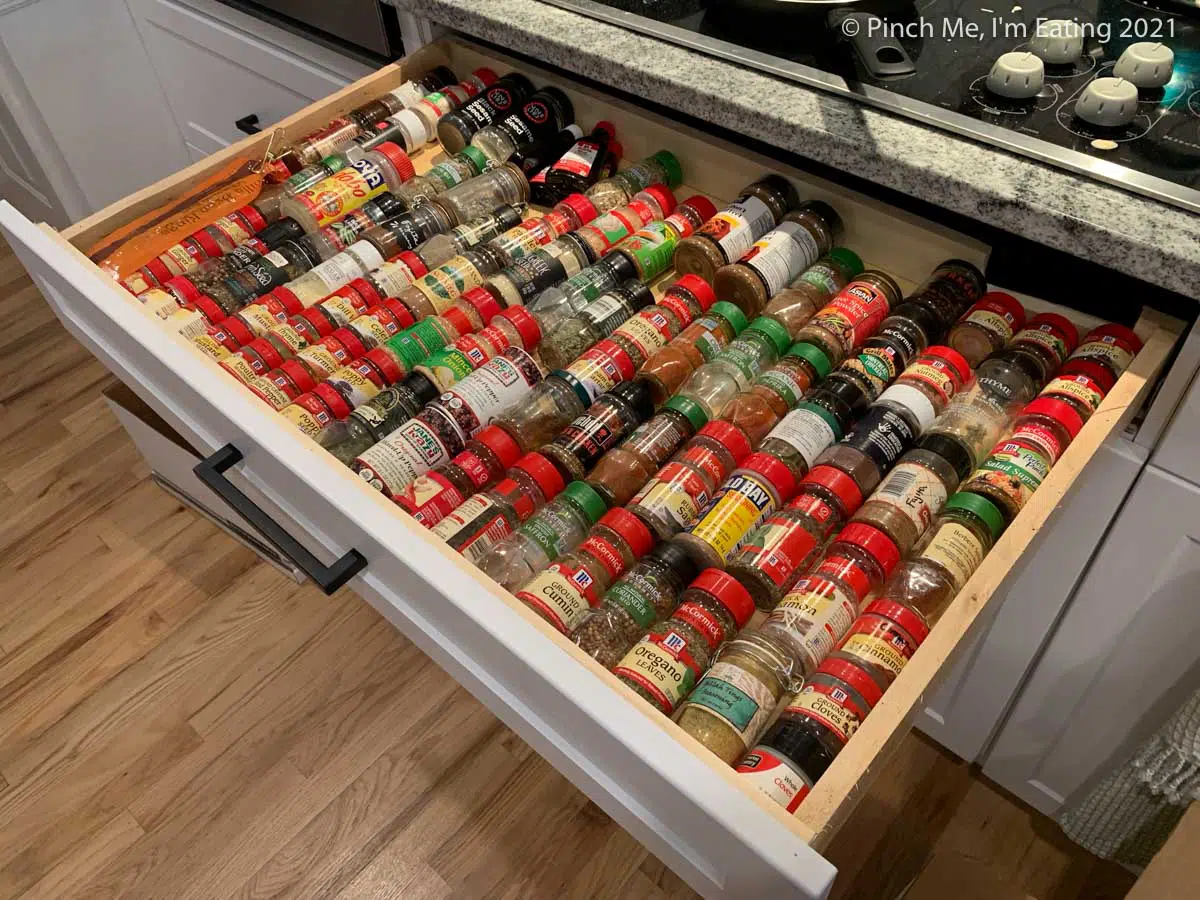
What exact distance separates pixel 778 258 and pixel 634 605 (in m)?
0.39

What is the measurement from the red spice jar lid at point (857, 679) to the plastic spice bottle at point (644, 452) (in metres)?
0.23

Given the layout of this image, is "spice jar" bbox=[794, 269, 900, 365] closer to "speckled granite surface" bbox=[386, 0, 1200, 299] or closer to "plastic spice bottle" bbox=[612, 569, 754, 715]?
"speckled granite surface" bbox=[386, 0, 1200, 299]

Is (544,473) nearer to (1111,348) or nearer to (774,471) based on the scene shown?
(774,471)

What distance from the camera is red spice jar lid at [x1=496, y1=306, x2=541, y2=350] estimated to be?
883mm

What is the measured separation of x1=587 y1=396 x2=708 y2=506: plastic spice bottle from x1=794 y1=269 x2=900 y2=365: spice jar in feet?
0.43

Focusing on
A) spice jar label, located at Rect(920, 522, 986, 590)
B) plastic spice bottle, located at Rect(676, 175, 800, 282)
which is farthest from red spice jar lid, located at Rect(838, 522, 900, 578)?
plastic spice bottle, located at Rect(676, 175, 800, 282)

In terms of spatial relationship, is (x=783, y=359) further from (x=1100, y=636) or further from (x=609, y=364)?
(x=1100, y=636)

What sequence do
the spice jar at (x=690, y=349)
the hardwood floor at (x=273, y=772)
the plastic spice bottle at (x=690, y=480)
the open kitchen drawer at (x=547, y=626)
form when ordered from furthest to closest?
the hardwood floor at (x=273, y=772)
the spice jar at (x=690, y=349)
the plastic spice bottle at (x=690, y=480)
the open kitchen drawer at (x=547, y=626)

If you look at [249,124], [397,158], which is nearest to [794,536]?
[397,158]

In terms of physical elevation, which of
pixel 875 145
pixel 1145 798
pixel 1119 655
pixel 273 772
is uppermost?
pixel 875 145

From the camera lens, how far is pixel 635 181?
1.02 metres

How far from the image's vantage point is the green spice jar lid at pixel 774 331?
847 mm

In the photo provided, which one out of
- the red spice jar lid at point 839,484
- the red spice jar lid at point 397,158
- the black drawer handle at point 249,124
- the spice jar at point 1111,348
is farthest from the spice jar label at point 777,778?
the black drawer handle at point 249,124

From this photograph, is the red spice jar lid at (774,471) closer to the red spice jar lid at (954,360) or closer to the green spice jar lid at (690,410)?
the green spice jar lid at (690,410)
